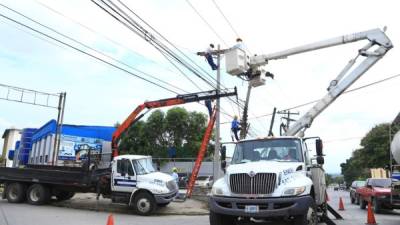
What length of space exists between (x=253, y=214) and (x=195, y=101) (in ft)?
44.4

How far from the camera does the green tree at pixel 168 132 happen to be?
55594mm

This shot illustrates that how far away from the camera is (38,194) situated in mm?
20875

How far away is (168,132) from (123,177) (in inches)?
1467

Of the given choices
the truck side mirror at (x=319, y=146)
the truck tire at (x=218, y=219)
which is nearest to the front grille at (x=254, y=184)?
the truck tire at (x=218, y=219)

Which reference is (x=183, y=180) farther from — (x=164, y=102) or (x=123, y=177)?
(x=123, y=177)

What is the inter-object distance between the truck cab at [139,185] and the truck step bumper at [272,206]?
29.2ft

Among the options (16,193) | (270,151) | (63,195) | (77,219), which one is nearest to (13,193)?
(16,193)

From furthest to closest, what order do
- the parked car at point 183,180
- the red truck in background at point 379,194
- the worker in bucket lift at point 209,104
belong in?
the parked car at point 183,180
the worker in bucket lift at point 209,104
the red truck in background at point 379,194

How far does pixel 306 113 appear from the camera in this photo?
18.8 m

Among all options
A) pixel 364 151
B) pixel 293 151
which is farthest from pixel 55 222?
pixel 364 151

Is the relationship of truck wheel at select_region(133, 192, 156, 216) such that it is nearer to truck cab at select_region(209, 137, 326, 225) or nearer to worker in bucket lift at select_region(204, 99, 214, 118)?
worker in bucket lift at select_region(204, 99, 214, 118)

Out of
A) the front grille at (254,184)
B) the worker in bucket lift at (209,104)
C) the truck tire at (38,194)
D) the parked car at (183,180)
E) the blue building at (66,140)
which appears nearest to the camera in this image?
the front grille at (254,184)

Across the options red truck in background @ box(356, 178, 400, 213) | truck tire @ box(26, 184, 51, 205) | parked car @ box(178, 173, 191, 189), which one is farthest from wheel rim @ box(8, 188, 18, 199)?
red truck in background @ box(356, 178, 400, 213)

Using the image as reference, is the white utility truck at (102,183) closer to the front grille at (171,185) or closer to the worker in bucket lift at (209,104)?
the front grille at (171,185)
